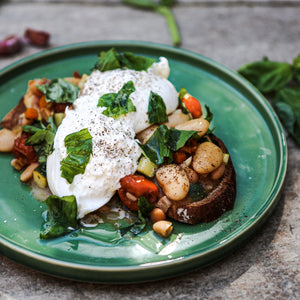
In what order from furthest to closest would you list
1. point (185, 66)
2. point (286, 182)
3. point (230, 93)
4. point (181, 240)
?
point (185, 66) < point (230, 93) < point (286, 182) < point (181, 240)

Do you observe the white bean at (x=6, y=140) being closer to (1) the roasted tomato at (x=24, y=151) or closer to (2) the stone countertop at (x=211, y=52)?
(1) the roasted tomato at (x=24, y=151)

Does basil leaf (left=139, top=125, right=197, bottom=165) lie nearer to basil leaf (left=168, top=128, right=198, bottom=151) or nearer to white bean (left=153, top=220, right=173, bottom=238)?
basil leaf (left=168, top=128, right=198, bottom=151)

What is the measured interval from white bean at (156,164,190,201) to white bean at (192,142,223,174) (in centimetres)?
15

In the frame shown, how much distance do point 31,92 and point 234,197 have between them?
7.76ft

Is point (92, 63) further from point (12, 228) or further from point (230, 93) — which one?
point (12, 228)

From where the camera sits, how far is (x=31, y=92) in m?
4.15

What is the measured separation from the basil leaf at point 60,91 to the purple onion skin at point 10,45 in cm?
163

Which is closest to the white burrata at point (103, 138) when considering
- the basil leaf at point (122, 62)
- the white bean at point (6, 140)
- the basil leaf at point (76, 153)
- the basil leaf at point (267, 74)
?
the basil leaf at point (76, 153)

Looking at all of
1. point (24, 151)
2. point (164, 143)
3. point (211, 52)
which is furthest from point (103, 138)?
point (211, 52)

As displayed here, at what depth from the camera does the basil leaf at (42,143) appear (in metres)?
3.61

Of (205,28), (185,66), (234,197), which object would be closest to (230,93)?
(185,66)

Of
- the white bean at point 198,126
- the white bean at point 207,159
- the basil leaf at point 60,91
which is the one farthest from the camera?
the basil leaf at point 60,91

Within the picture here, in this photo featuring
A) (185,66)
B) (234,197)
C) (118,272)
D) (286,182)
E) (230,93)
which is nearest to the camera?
(118,272)

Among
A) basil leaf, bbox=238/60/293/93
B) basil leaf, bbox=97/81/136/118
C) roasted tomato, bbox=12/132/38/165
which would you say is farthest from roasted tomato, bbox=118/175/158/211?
basil leaf, bbox=238/60/293/93
